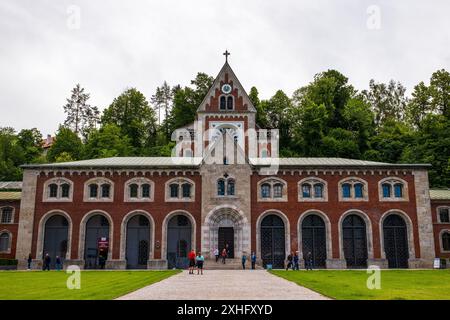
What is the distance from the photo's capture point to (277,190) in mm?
39531

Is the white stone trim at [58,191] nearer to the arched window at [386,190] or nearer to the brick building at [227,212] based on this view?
the brick building at [227,212]

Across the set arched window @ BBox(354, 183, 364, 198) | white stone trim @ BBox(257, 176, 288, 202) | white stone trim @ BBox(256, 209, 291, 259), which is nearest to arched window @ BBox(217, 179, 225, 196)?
white stone trim @ BBox(257, 176, 288, 202)

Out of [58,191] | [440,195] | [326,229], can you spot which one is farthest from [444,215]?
[58,191]

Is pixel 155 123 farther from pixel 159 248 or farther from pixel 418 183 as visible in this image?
pixel 418 183

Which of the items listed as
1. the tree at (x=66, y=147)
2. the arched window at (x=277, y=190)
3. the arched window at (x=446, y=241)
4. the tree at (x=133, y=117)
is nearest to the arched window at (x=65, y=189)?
the arched window at (x=277, y=190)

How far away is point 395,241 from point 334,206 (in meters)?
6.20

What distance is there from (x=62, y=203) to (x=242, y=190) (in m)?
16.3

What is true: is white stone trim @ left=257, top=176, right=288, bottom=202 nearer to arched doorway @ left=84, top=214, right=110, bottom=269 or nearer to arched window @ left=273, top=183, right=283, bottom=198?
arched window @ left=273, top=183, right=283, bottom=198

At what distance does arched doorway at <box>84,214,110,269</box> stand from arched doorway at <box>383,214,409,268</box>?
81.7ft

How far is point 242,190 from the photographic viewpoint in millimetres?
38969

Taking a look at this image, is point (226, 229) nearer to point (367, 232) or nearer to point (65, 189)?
point (367, 232)

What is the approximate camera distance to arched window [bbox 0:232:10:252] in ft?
135
